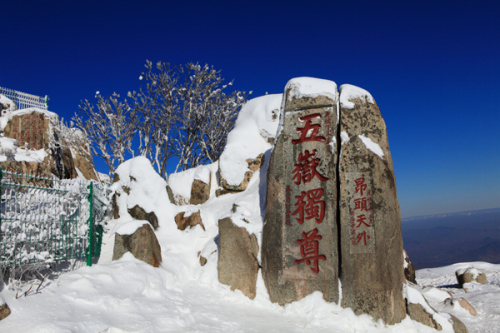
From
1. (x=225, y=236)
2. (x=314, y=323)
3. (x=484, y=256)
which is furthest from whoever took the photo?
(x=484, y=256)

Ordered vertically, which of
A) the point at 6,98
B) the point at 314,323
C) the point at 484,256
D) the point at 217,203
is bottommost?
the point at 484,256

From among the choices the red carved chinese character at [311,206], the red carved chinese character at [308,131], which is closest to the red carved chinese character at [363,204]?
the red carved chinese character at [311,206]

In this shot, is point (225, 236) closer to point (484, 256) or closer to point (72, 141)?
point (72, 141)

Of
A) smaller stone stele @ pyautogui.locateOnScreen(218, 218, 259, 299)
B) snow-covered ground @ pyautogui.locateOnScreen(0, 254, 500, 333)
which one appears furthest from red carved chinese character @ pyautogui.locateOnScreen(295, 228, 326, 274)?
smaller stone stele @ pyautogui.locateOnScreen(218, 218, 259, 299)

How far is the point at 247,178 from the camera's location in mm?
12414

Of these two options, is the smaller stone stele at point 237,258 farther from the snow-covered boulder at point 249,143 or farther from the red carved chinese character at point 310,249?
the snow-covered boulder at point 249,143

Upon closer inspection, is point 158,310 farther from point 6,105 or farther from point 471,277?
point 6,105

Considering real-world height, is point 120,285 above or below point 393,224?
below

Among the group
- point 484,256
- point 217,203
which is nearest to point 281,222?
point 217,203

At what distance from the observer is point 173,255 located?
934cm

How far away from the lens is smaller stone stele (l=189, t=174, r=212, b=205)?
12.8 m

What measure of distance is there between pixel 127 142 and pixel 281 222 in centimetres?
1341

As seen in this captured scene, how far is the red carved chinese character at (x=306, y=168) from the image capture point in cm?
776

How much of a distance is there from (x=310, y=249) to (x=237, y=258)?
1885 millimetres
